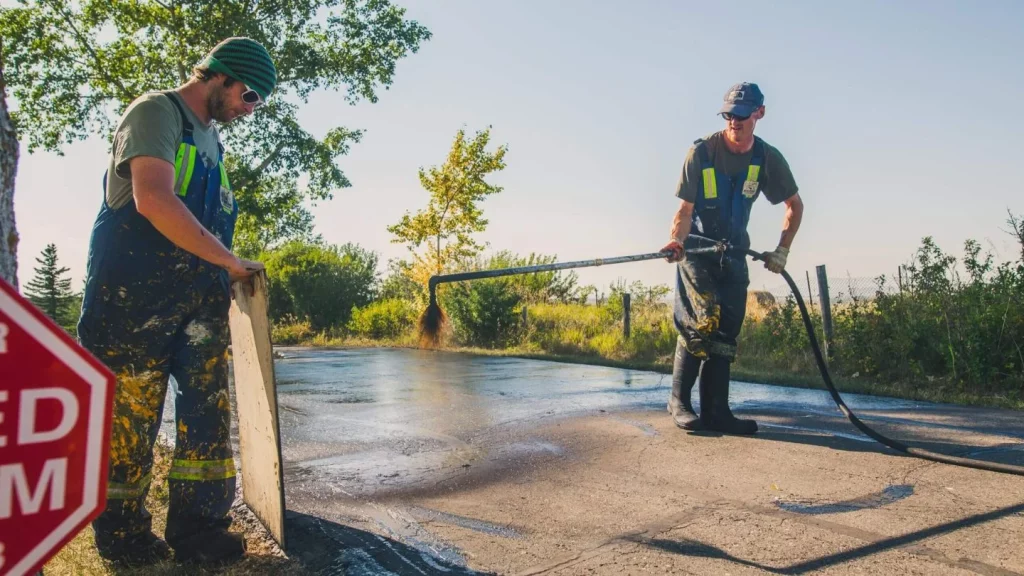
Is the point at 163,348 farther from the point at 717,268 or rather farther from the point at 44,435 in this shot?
the point at 717,268

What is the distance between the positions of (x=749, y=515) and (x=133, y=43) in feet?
88.0

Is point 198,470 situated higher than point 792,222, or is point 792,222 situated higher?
point 792,222

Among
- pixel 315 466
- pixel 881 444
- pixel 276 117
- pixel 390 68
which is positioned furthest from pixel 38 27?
pixel 881 444

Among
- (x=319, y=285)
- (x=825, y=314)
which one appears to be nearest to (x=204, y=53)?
(x=319, y=285)

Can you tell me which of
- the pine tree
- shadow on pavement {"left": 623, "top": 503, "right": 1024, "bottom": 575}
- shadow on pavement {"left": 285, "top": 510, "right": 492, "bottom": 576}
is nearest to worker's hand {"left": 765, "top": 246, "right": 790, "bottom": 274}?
shadow on pavement {"left": 623, "top": 503, "right": 1024, "bottom": 575}

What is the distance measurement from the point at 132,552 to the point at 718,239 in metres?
3.99

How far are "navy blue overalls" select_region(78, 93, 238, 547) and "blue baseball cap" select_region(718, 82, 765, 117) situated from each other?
3.45m

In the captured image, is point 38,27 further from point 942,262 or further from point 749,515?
point 749,515

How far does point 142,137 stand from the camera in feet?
9.71

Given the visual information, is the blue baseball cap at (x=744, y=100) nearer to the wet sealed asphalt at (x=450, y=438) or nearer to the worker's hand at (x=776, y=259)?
the worker's hand at (x=776, y=259)

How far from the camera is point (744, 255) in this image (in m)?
5.53

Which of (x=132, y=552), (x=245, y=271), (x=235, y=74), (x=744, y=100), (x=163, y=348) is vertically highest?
(x=744, y=100)

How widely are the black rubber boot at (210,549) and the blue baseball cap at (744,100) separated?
→ 13.2 ft

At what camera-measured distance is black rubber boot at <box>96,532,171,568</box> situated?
3.10 metres
